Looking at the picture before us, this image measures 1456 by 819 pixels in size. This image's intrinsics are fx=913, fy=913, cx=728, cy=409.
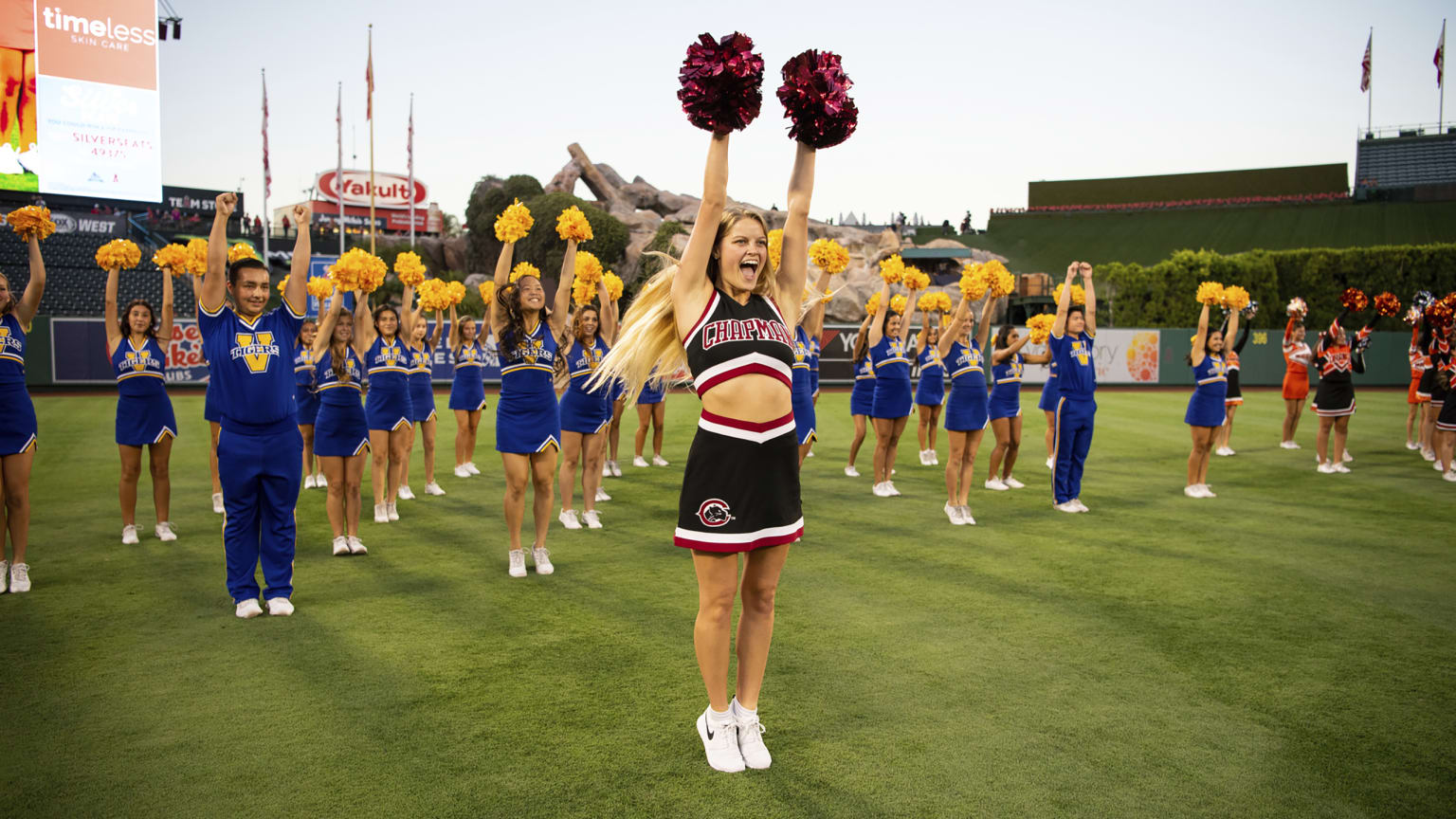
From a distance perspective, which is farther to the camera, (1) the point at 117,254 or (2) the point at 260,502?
(1) the point at 117,254

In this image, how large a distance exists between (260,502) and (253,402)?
62cm

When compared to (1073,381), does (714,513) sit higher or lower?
lower

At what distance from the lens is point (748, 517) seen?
10.7 ft

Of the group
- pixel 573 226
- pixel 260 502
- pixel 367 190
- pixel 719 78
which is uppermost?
pixel 367 190

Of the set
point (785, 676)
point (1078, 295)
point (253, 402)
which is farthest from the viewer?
point (1078, 295)

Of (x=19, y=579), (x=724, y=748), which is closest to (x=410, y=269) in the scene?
(x=19, y=579)

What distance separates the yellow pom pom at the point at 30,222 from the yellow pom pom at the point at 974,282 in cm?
689

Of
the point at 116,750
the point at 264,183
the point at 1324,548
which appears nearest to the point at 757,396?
the point at 116,750

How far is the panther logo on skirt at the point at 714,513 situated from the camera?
3250 millimetres

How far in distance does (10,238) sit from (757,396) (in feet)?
128

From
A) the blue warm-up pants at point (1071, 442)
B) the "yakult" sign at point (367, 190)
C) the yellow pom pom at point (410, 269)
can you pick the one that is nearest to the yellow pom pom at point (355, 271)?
the yellow pom pom at point (410, 269)

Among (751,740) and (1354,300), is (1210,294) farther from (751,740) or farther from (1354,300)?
(751,740)

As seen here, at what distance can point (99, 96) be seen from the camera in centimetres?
1870

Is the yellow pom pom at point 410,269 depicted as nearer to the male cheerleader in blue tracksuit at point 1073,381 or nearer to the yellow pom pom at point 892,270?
the yellow pom pom at point 892,270
